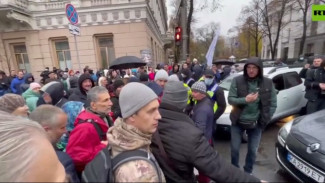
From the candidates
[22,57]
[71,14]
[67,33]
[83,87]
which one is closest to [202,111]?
[83,87]

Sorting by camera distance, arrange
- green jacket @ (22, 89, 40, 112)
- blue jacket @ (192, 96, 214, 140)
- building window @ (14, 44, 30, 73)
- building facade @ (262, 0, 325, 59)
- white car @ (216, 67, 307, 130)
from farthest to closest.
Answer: building facade @ (262, 0, 325, 59) < building window @ (14, 44, 30, 73) < white car @ (216, 67, 307, 130) < green jacket @ (22, 89, 40, 112) < blue jacket @ (192, 96, 214, 140)

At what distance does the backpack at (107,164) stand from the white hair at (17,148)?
0.28 metres

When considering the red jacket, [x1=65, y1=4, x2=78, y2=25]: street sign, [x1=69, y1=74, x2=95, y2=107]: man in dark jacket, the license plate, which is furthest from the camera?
[x1=65, y1=4, x2=78, y2=25]: street sign

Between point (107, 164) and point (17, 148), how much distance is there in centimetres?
37

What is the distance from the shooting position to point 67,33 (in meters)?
12.3

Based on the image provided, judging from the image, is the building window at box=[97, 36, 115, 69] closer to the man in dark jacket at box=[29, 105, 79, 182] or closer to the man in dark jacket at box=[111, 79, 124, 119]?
the man in dark jacket at box=[111, 79, 124, 119]

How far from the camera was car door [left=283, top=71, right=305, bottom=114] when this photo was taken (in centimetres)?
515

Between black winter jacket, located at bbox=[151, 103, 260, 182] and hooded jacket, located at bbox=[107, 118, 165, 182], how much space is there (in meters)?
0.23

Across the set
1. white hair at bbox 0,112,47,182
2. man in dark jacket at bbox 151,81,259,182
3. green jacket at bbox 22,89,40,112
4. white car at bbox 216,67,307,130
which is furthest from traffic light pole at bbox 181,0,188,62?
white hair at bbox 0,112,47,182

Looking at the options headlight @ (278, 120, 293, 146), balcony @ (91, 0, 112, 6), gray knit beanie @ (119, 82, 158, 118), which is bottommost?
headlight @ (278, 120, 293, 146)

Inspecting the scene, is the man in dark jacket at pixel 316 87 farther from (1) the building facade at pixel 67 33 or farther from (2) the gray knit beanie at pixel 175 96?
(1) the building facade at pixel 67 33

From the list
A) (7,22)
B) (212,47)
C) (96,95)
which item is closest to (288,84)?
(212,47)

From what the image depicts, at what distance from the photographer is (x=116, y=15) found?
38.5 feet

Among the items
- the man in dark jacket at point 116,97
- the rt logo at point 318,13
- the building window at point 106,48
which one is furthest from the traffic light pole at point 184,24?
the building window at point 106,48
